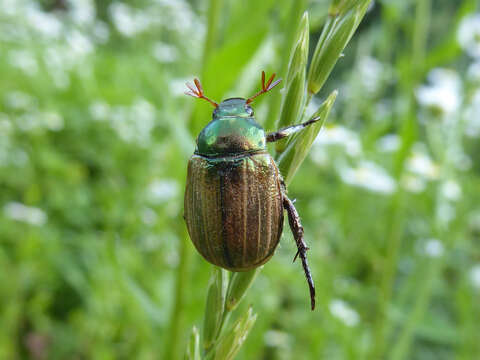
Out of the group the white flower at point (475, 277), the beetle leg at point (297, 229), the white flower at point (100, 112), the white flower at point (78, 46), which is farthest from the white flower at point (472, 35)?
the white flower at point (78, 46)

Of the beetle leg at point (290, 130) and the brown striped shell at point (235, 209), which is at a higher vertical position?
the beetle leg at point (290, 130)

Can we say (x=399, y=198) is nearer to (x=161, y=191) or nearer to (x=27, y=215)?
(x=161, y=191)

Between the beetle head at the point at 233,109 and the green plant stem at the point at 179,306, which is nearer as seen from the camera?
the beetle head at the point at 233,109

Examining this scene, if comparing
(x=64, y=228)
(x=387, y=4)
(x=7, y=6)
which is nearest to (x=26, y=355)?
(x=64, y=228)

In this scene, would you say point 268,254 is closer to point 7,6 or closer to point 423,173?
point 423,173

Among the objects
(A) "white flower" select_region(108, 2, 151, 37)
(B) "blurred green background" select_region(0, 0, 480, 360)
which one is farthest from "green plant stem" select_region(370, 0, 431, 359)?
(A) "white flower" select_region(108, 2, 151, 37)

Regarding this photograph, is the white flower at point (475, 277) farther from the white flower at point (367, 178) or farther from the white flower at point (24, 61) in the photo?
the white flower at point (24, 61)
